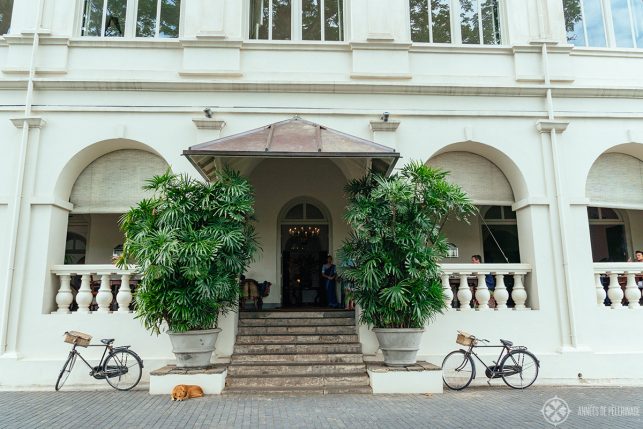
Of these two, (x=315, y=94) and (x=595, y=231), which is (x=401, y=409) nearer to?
(x=315, y=94)

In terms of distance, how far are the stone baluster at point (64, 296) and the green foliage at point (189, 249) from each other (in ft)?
5.02

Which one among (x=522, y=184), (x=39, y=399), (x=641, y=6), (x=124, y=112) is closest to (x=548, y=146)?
(x=522, y=184)

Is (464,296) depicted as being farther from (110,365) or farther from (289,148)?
(110,365)

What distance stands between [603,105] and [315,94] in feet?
20.4

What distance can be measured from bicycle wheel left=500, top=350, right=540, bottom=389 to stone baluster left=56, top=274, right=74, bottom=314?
789 cm

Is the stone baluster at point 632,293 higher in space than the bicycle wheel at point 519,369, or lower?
higher

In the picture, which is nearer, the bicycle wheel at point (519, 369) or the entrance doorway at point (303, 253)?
the bicycle wheel at point (519, 369)

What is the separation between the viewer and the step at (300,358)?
26.0 feet

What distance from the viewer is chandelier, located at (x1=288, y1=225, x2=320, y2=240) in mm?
12312

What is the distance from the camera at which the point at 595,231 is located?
12758mm

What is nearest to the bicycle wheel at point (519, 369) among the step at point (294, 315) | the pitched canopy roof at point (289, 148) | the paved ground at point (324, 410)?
the paved ground at point (324, 410)

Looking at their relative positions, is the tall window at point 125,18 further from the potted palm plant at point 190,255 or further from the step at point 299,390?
the step at point 299,390

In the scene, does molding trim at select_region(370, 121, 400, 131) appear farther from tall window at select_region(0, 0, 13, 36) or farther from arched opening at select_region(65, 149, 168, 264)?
tall window at select_region(0, 0, 13, 36)

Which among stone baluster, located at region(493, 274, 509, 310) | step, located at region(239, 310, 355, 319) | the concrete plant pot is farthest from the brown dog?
stone baluster, located at region(493, 274, 509, 310)
